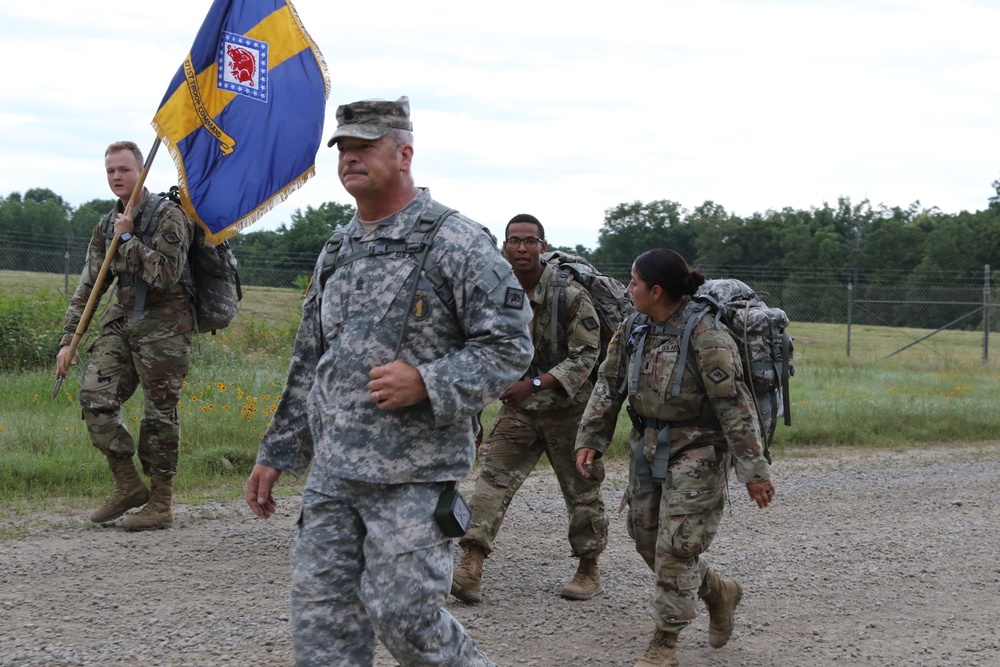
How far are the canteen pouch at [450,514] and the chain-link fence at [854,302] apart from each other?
13048mm

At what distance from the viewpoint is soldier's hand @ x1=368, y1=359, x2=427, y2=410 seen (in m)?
3.32

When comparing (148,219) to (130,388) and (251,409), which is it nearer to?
(130,388)

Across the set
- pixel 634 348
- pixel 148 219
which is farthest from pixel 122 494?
pixel 634 348

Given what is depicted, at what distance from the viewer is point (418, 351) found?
11.5 feet

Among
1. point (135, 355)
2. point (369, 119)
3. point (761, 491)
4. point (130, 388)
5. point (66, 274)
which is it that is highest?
point (369, 119)

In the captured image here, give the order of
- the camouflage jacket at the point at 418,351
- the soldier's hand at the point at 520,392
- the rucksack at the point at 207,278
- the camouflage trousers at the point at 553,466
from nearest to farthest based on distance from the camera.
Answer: the camouflage jacket at the point at 418,351
the soldier's hand at the point at 520,392
the camouflage trousers at the point at 553,466
the rucksack at the point at 207,278

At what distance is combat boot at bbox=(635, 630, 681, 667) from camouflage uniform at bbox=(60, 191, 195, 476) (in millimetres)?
3482

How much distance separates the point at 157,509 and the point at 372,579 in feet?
13.6

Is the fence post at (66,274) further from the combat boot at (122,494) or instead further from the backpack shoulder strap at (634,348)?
the backpack shoulder strap at (634,348)

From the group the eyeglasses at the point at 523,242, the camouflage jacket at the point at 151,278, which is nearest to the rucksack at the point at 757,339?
the eyeglasses at the point at 523,242

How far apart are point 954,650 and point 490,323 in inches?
132

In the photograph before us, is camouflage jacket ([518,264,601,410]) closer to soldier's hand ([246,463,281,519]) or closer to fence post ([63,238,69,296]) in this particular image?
soldier's hand ([246,463,281,519])

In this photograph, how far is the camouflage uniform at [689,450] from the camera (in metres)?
4.98

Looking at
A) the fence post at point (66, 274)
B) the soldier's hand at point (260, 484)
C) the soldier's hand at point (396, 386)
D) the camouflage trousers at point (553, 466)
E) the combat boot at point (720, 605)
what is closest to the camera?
the soldier's hand at point (396, 386)
